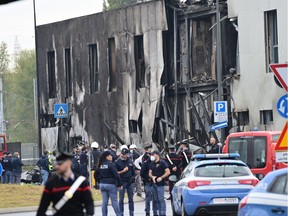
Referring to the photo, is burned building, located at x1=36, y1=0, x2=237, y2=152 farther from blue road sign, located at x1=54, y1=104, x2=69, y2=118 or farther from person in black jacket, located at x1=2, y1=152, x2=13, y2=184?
Answer: person in black jacket, located at x1=2, y1=152, x2=13, y2=184

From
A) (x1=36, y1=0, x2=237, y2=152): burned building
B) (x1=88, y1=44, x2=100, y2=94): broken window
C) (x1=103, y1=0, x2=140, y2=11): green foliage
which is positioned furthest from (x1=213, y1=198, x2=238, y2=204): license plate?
(x1=103, y1=0, x2=140, y2=11): green foliage

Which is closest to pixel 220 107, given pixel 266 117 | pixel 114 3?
pixel 266 117

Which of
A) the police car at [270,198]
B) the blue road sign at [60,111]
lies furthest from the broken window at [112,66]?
the police car at [270,198]

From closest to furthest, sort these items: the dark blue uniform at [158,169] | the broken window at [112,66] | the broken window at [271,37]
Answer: the dark blue uniform at [158,169], the broken window at [271,37], the broken window at [112,66]

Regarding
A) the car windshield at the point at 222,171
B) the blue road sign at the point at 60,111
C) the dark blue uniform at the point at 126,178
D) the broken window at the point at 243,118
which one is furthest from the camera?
the broken window at the point at 243,118

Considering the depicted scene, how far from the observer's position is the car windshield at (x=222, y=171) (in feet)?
75.2

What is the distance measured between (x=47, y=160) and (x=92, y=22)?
11449 millimetres

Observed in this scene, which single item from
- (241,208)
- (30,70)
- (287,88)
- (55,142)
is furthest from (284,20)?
(30,70)

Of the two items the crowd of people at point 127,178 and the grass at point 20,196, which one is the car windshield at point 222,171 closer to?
the crowd of people at point 127,178

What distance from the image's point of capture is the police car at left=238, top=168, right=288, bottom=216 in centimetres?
1477

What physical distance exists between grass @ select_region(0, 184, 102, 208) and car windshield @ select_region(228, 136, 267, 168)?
7.23 metres

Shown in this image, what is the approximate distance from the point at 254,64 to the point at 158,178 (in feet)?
67.0

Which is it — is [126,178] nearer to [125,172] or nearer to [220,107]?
[125,172]

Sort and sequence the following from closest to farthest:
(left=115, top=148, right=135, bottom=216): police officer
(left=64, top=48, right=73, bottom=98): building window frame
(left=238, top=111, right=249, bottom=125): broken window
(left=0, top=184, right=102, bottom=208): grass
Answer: (left=115, top=148, right=135, bottom=216): police officer, (left=0, top=184, right=102, bottom=208): grass, (left=238, top=111, right=249, bottom=125): broken window, (left=64, top=48, right=73, bottom=98): building window frame
